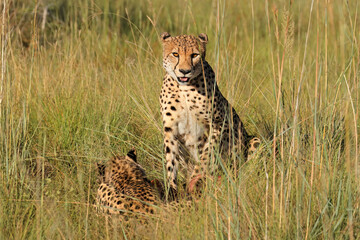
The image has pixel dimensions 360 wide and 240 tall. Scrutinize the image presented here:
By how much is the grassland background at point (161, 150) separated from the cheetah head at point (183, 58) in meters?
0.17

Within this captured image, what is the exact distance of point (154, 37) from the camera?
A: 585 cm

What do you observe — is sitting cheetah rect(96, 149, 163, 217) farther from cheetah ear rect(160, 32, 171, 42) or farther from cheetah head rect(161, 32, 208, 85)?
cheetah ear rect(160, 32, 171, 42)

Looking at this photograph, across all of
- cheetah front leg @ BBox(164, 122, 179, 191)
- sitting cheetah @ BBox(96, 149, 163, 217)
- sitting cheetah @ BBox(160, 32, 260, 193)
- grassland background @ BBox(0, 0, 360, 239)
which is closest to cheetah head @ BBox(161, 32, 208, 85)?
sitting cheetah @ BBox(160, 32, 260, 193)

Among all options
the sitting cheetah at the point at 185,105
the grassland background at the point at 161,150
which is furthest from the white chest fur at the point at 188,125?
the grassland background at the point at 161,150

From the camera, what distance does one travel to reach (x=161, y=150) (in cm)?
371

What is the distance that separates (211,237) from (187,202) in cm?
41

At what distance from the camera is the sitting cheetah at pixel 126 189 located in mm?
2613

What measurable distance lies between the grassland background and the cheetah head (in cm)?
17

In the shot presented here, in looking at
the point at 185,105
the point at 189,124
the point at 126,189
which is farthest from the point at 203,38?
the point at 126,189

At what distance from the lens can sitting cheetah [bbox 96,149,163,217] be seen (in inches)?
103

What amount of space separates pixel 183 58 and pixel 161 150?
2.00 feet

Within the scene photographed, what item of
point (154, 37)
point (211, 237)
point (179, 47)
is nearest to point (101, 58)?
point (154, 37)

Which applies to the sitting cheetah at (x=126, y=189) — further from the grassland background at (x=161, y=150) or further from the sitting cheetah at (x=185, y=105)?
the sitting cheetah at (x=185, y=105)

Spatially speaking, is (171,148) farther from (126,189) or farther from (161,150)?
(126,189)
